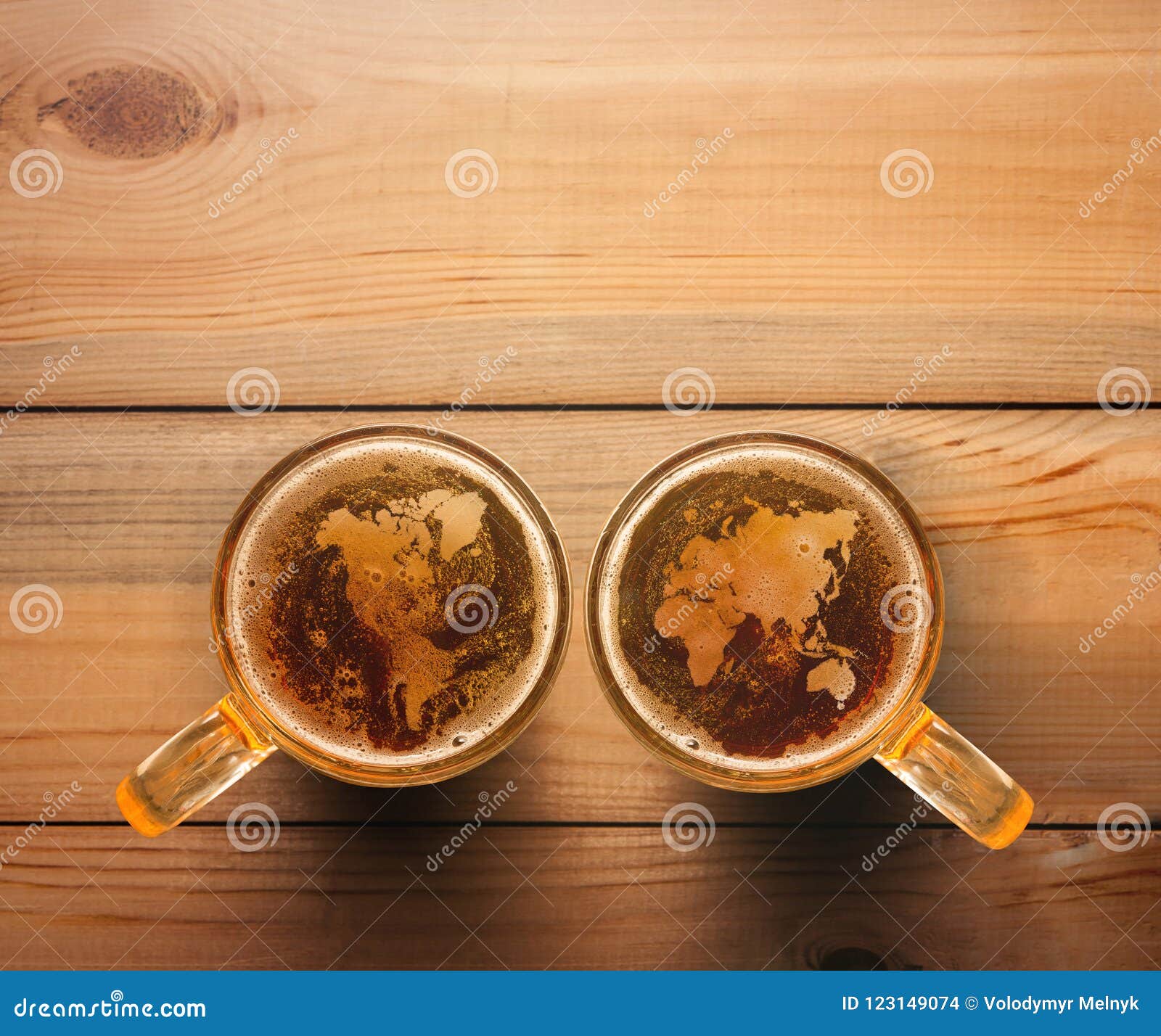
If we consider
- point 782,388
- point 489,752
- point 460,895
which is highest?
point 782,388

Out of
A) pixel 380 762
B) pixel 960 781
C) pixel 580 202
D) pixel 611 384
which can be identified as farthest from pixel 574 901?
pixel 580 202

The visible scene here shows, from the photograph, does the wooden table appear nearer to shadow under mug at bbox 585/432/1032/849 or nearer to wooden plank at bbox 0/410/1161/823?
wooden plank at bbox 0/410/1161/823

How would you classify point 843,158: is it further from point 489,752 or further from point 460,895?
point 460,895

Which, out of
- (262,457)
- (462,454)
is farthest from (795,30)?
(262,457)

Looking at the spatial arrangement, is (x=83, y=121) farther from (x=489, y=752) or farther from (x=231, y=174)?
(x=489, y=752)

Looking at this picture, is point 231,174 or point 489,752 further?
point 231,174

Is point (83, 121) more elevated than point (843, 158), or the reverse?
point (843, 158)

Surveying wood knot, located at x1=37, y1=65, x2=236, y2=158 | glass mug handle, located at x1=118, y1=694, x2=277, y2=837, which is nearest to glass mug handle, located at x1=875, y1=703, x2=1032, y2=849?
glass mug handle, located at x1=118, y1=694, x2=277, y2=837
